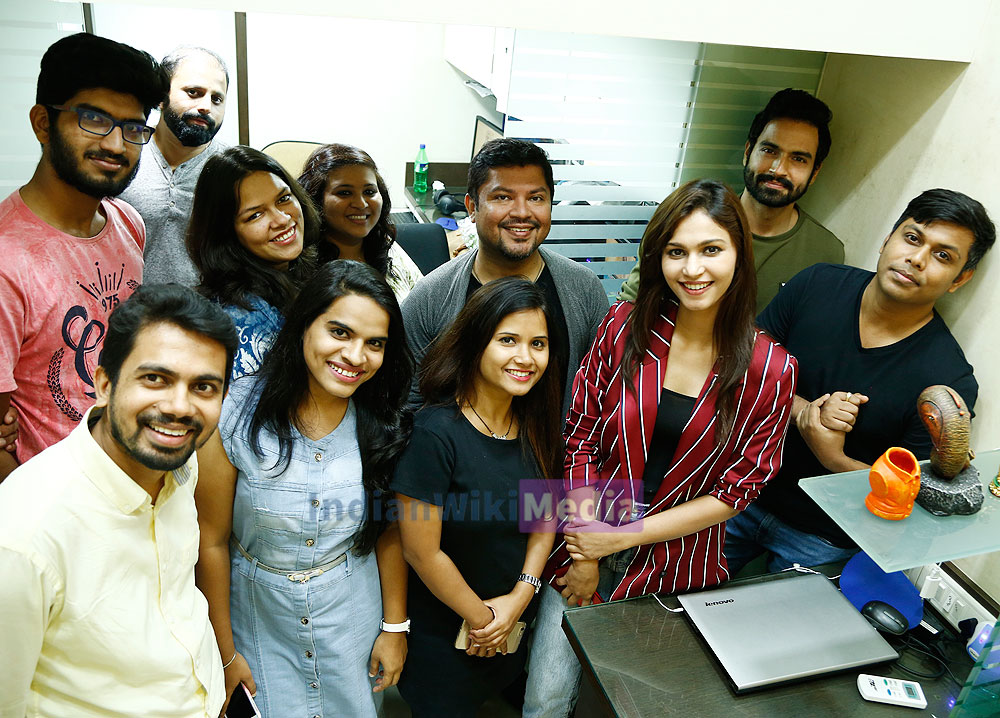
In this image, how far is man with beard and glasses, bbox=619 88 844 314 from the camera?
7.12 ft

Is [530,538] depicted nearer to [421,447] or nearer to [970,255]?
[421,447]

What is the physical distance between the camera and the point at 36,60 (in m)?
2.17

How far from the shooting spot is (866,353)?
6.04ft

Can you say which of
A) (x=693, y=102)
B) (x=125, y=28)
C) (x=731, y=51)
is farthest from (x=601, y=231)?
(x=125, y=28)

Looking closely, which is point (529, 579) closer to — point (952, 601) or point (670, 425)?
point (670, 425)

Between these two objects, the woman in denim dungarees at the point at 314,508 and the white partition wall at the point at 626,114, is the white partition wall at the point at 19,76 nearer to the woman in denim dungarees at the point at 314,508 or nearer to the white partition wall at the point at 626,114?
the woman in denim dungarees at the point at 314,508

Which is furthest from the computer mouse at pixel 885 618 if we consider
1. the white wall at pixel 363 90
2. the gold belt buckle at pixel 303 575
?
the white wall at pixel 363 90

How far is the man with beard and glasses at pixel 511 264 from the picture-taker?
1.95 metres

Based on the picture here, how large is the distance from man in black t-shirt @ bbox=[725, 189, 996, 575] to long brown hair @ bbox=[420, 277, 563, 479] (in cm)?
65

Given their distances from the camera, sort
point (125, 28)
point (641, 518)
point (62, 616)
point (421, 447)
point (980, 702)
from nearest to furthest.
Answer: point (62, 616), point (980, 702), point (421, 447), point (641, 518), point (125, 28)

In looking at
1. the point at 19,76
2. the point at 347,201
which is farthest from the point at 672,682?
the point at 19,76

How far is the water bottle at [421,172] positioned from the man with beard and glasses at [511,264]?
2536 mm

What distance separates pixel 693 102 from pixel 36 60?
78.6 inches

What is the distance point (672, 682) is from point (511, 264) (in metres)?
1.06
